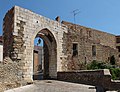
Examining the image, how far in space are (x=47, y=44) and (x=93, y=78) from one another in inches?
207

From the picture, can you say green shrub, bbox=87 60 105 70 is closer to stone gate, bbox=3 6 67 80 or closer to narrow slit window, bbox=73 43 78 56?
narrow slit window, bbox=73 43 78 56

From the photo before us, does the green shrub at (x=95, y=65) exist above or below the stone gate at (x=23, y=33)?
below

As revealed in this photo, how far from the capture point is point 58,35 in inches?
612

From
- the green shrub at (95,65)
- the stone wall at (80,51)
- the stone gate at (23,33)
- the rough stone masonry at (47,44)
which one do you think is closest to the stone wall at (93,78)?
the rough stone masonry at (47,44)

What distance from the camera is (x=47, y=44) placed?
15766 mm

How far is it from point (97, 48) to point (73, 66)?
463cm

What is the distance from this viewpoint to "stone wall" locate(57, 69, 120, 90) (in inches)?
446

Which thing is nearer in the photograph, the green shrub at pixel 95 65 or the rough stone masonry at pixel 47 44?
the rough stone masonry at pixel 47 44

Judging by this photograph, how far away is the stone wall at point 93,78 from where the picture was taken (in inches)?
446

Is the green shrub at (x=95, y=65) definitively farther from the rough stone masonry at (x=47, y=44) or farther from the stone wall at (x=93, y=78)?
the stone wall at (x=93, y=78)

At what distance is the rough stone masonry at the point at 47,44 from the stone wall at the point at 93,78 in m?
1.37

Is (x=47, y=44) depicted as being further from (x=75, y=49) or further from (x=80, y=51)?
(x=80, y=51)

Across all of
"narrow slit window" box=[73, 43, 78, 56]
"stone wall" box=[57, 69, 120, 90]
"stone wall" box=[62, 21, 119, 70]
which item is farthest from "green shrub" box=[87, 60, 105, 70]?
"stone wall" box=[57, 69, 120, 90]

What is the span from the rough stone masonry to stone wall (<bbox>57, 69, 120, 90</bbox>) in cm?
137
